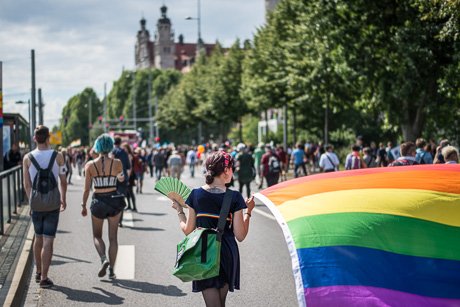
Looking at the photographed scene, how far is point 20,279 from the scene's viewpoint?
32.7 feet

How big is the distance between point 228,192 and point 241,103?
5869 centimetres

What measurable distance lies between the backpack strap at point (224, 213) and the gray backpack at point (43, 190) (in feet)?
14.0

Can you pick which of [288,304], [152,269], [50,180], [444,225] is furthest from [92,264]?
[444,225]

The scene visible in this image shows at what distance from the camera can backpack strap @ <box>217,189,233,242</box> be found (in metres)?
Answer: 6.19

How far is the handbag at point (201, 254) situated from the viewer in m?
6.09

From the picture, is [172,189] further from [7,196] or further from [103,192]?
[7,196]

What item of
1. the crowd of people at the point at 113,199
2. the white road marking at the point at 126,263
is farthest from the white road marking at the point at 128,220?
the white road marking at the point at 126,263

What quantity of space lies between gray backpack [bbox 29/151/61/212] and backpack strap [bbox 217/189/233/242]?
4268 millimetres

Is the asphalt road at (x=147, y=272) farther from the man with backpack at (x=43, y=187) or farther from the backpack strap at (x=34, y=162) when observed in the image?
the backpack strap at (x=34, y=162)

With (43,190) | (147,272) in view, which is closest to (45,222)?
(43,190)

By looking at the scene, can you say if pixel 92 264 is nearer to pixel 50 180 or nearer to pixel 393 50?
pixel 50 180

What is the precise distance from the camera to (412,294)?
587cm

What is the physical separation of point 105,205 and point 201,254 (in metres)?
4.61

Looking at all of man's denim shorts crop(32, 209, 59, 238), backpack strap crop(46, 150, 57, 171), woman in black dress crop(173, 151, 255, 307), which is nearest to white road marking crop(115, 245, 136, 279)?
man's denim shorts crop(32, 209, 59, 238)
